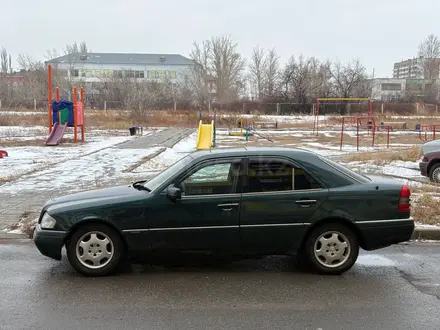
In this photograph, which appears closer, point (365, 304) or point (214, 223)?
point (365, 304)

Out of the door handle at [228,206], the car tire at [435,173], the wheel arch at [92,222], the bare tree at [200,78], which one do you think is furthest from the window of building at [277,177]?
the bare tree at [200,78]

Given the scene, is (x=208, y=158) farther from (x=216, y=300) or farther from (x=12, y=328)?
(x=12, y=328)

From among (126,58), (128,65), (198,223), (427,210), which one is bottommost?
(427,210)

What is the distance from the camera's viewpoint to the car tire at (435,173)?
10609mm

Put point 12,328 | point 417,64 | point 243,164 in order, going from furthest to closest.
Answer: point 417,64, point 243,164, point 12,328

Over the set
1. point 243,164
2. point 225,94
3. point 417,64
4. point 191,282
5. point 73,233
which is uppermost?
point 417,64

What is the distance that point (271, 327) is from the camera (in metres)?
3.63

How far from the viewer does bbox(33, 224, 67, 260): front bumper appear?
Result: 4.79 m

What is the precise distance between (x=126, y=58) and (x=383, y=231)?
104m

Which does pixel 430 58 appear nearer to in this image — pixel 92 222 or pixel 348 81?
pixel 348 81

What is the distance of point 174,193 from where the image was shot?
4.73m

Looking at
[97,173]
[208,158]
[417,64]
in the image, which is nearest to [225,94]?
[417,64]

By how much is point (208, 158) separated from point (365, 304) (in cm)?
231

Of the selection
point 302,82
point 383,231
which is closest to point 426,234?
point 383,231
